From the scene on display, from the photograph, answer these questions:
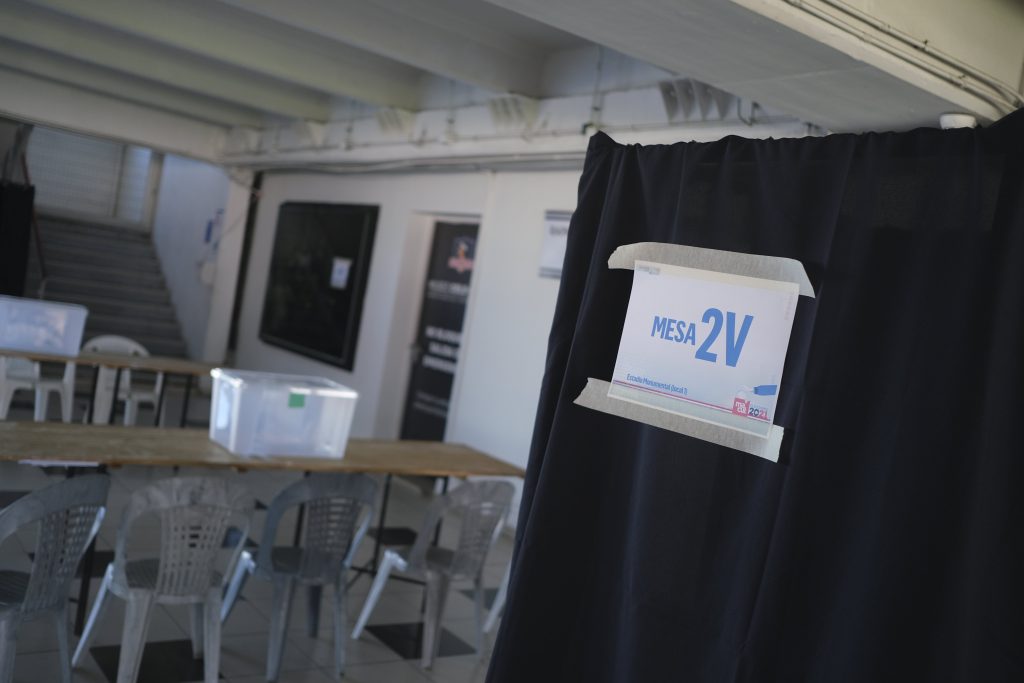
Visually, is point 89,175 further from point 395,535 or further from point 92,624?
point 92,624

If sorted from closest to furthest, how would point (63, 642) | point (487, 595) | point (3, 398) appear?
point (63, 642) < point (487, 595) < point (3, 398)

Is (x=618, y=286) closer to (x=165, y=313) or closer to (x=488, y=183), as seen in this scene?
(x=488, y=183)

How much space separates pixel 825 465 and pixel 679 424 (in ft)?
1.08

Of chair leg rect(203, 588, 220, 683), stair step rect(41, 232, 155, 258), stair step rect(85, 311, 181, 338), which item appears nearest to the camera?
chair leg rect(203, 588, 220, 683)

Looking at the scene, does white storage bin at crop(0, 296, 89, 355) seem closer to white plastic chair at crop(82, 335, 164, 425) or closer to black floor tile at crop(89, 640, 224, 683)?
white plastic chair at crop(82, 335, 164, 425)

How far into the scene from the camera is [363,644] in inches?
152

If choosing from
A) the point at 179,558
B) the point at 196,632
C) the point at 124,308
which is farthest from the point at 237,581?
the point at 124,308

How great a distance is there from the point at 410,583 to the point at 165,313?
788 cm

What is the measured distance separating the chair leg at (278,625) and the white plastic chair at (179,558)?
27cm

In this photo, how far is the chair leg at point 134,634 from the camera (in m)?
2.94

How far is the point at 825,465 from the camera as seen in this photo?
1914 millimetres

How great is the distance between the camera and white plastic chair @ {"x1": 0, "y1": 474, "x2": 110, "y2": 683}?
8.62 feet

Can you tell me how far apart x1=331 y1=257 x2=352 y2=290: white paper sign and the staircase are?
11.5 feet

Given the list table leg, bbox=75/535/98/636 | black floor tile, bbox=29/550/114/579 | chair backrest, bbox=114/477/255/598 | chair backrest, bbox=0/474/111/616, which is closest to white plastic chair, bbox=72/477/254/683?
chair backrest, bbox=114/477/255/598
